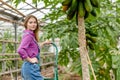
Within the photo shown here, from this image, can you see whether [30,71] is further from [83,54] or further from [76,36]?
[83,54]

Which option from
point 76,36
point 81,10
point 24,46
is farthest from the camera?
point 76,36

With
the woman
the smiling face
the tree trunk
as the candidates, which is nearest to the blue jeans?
the woman

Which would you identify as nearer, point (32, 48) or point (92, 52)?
point (32, 48)

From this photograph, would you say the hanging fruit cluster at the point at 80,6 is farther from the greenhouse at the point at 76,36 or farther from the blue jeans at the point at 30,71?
the blue jeans at the point at 30,71

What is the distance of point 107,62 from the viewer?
3.16 m

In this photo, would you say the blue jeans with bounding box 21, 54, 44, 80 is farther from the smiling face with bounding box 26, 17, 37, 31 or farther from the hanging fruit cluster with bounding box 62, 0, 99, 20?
the hanging fruit cluster with bounding box 62, 0, 99, 20

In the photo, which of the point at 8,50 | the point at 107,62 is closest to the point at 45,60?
the point at 8,50

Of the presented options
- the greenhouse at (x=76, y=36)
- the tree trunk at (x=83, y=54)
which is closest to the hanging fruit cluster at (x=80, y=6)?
the greenhouse at (x=76, y=36)

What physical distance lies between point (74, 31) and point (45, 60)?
668 centimetres

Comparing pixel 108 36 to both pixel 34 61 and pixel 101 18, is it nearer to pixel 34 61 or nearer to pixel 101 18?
pixel 101 18

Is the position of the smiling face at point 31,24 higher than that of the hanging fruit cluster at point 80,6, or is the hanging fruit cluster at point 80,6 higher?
the hanging fruit cluster at point 80,6

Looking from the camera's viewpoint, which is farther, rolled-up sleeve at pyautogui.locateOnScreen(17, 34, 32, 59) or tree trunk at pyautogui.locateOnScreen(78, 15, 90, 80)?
rolled-up sleeve at pyautogui.locateOnScreen(17, 34, 32, 59)

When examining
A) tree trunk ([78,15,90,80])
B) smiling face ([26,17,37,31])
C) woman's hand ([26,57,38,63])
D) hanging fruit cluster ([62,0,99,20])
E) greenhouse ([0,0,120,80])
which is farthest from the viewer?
smiling face ([26,17,37,31])

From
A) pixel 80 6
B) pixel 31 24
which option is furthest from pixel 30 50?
pixel 80 6
